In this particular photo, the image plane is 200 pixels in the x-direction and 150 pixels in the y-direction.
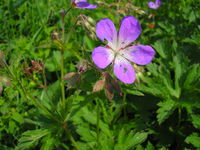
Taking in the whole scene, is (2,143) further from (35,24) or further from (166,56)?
(166,56)

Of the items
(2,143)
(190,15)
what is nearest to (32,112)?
(2,143)

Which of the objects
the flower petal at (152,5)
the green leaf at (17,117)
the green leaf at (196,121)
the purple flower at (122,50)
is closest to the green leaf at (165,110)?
the green leaf at (196,121)

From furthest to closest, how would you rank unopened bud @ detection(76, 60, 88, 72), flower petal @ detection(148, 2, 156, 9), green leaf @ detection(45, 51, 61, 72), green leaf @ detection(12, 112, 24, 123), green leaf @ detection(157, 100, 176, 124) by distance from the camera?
flower petal @ detection(148, 2, 156, 9) < green leaf @ detection(45, 51, 61, 72) < green leaf @ detection(12, 112, 24, 123) < green leaf @ detection(157, 100, 176, 124) < unopened bud @ detection(76, 60, 88, 72)

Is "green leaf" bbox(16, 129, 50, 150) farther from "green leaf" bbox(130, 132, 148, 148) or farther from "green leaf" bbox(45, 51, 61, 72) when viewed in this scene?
"green leaf" bbox(45, 51, 61, 72)

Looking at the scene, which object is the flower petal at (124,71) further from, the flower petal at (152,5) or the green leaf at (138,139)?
the flower petal at (152,5)

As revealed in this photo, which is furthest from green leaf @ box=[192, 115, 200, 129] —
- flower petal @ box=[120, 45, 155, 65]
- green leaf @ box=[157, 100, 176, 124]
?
flower petal @ box=[120, 45, 155, 65]

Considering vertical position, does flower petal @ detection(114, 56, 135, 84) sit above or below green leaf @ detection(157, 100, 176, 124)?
above
